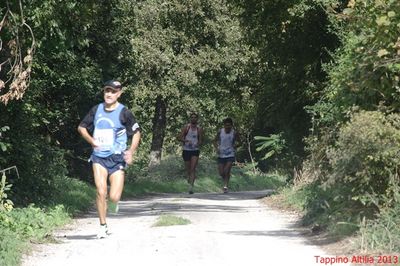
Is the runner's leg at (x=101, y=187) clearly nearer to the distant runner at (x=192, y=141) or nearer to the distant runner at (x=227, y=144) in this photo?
the distant runner at (x=192, y=141)

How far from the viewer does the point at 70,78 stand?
17125 mm

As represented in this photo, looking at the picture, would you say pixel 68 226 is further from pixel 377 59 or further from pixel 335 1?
pixel 335 1

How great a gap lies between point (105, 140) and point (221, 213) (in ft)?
11.9

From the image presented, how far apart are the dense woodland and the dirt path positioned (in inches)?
40.1

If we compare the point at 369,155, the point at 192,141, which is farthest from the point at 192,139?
the point at 369,155

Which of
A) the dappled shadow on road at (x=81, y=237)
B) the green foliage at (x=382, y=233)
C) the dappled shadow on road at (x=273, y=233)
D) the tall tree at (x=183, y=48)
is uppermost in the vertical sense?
the tall tree at (x=183, y=48)

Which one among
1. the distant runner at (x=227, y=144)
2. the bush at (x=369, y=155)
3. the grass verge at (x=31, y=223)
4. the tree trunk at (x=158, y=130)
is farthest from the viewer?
the tree trunk at (x=158, y=130)

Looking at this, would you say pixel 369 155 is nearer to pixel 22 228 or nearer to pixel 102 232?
pixel 102 232

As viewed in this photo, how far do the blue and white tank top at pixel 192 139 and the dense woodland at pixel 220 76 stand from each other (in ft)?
5.97

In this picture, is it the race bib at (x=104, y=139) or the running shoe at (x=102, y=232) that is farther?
the race bib at (x=104, y=139)

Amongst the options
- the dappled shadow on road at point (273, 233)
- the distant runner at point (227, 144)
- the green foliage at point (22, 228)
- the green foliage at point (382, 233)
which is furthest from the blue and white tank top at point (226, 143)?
the green foliage at point (382, 233)

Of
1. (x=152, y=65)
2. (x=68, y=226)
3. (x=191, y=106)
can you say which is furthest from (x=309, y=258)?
(x=191, y=106)

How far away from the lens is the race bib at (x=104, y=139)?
9.67 m

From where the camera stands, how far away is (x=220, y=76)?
105 feet
